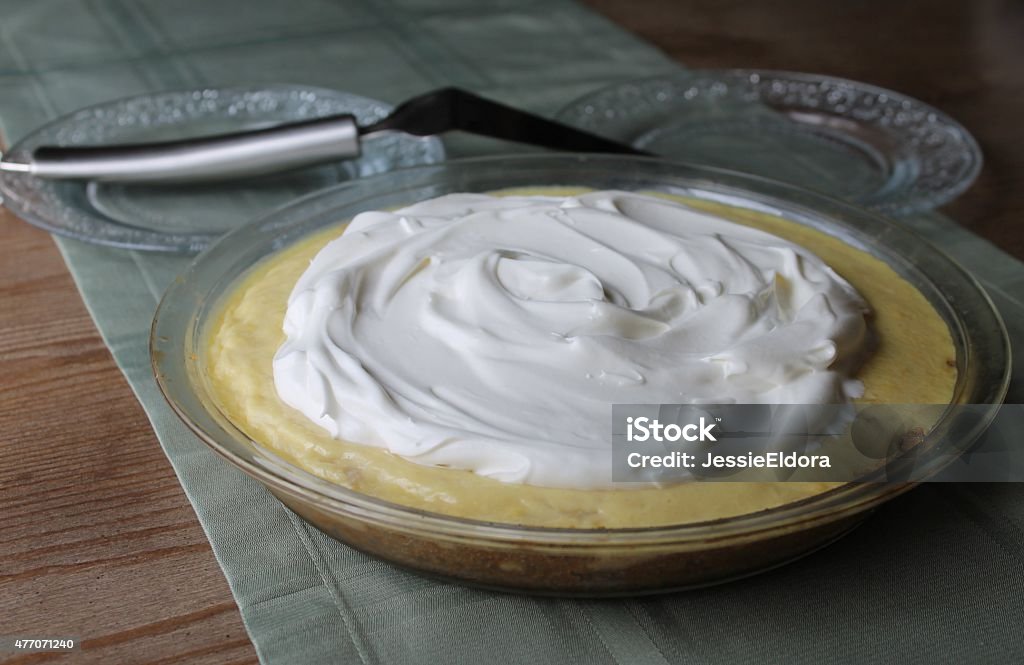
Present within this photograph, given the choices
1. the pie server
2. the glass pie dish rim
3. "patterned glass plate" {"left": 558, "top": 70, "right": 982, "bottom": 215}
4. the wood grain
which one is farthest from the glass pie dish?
"patterned glass plate" {"left": 558, "top": 70, "right": 982, "bottom": 215}

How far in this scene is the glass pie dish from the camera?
847mm

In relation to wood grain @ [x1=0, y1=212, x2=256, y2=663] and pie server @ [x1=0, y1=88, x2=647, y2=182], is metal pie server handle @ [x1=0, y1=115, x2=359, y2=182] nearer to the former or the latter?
pie server @ [x1=0, y1=88, x2=647, y2=182]

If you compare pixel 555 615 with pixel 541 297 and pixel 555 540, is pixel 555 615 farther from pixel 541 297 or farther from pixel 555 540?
pixel 541 297

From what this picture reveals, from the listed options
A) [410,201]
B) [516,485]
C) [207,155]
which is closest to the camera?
[516,485]

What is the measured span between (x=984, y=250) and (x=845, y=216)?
299 millimetres

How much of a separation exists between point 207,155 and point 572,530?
3.43 feet

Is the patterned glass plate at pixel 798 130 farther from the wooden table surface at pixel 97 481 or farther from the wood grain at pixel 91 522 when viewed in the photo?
the wood grain at pixel 91 522

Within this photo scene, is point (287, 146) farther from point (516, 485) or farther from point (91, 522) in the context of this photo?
point (516, 485)

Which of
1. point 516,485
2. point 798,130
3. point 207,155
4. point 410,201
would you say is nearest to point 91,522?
point 516,485

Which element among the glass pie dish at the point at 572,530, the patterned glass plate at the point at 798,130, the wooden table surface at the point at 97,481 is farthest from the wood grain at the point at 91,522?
the patterned glass plate at the point at 798,130

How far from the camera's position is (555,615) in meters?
0.95

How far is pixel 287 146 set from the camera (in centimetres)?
165

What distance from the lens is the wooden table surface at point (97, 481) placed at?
94 cm

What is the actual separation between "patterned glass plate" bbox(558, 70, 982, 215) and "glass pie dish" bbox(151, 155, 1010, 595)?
0.33 metres
